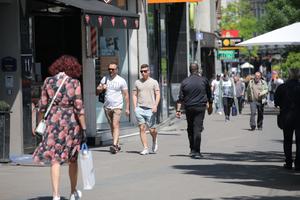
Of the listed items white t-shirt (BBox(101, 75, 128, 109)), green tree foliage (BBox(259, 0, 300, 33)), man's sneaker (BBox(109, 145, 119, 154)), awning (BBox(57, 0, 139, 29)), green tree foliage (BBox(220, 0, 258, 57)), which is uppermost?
green tree foliage (BBox(220, 0, 258, 57))

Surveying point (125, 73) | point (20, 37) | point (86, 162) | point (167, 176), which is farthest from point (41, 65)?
point (86, 162)

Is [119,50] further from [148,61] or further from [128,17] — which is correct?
[128,17]

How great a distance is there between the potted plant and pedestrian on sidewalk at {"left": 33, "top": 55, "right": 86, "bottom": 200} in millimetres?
4420

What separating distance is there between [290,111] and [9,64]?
18.4 ft

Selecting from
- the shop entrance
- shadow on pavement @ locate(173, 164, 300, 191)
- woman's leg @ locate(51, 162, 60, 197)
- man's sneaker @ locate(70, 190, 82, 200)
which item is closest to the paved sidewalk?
shadow on pavement @ locate(173, 164, 300, 191)

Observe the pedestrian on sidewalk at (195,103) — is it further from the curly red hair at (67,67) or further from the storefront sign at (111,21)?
the curly red hair at (67,67)

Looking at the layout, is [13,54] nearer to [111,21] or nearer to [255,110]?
[111,21]

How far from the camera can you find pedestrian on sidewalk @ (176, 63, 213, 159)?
14633 millimetres

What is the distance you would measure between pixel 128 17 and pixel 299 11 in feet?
62.8

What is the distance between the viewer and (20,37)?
576 inches

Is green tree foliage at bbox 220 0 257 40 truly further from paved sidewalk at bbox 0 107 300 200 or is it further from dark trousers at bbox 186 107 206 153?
dark trousers at bbox 186 107 206 153

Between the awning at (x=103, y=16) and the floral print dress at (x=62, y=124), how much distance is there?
5.75 m

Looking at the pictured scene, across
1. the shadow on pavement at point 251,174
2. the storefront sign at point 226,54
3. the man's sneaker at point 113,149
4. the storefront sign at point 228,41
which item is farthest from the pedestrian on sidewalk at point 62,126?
the storefront sign at point 226,54

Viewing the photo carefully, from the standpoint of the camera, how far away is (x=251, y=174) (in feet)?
39.7
